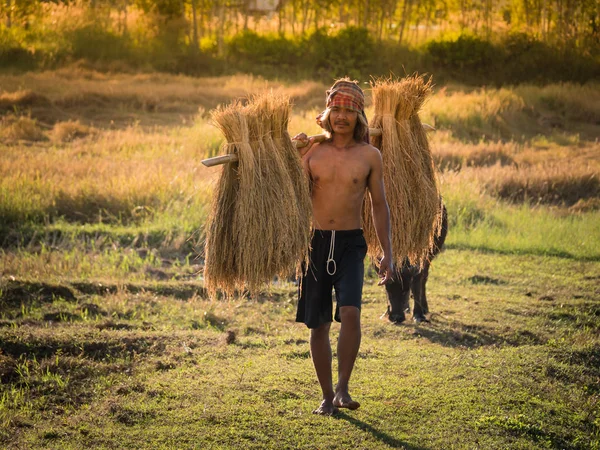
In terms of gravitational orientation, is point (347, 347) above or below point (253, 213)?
below

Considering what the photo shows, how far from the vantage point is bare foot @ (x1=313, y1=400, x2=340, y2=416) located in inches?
169

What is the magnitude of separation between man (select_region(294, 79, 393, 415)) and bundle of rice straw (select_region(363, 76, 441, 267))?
30.0 inches

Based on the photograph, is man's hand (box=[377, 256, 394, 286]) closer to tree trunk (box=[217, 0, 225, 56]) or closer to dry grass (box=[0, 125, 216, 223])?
dry grass (box=[0, 125, 216, 223])

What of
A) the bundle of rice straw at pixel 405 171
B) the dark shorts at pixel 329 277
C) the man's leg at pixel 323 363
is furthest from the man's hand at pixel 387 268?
the bundle of rice straw at pixel 405 171

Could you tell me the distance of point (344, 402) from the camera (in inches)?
164

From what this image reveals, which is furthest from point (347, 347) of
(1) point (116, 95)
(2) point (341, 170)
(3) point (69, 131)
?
(1) point (116, 95)

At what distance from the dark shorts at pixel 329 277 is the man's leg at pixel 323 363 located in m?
0.05

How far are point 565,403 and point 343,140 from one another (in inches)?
71.6

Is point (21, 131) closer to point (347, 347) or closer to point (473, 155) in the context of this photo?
point (473, 155)

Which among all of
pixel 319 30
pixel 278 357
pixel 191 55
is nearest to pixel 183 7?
pixel 191 55

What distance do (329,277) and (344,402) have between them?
61cm

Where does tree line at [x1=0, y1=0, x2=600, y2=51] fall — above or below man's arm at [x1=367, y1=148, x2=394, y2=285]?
above

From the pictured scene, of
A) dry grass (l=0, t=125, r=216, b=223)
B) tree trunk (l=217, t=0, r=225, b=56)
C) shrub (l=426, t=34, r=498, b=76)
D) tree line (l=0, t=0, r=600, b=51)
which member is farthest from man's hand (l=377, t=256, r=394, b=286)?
tree trunk (l=217, t=0, r=225, b=56)

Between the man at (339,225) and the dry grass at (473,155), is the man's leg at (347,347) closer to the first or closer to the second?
the man at (339,225)
